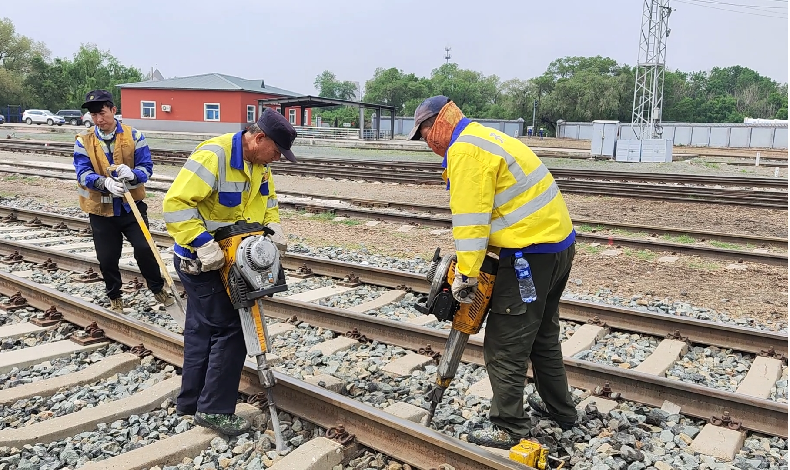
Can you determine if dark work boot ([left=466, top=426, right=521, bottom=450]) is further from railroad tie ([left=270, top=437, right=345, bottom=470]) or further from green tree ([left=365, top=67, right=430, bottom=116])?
green tree ([left=365, top=67, right=430, bottom=116])

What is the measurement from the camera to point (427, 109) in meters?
3.76

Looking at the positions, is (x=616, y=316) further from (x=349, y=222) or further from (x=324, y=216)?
(x=324, y=216)

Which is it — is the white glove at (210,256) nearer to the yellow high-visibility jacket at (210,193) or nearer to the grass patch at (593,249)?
the yellow high-visibility jacket at (210,193)

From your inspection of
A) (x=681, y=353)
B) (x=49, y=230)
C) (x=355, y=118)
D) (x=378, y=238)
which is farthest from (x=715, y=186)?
(x=355, y=118)

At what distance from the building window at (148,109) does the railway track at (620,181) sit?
2891 cm

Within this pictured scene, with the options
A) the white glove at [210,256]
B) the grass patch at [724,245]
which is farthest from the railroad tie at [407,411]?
the grass patch at [724,245]

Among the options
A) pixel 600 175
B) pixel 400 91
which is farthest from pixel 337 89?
pixel 600 175

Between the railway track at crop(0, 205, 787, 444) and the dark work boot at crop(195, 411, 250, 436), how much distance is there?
757 mm

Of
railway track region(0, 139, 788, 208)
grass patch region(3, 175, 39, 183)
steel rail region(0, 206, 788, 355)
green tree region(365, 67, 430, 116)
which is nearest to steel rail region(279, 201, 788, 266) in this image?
steel rail region(0, 206, 788, 355)

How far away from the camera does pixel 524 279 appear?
361cm

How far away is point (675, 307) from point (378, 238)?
15.2 feet

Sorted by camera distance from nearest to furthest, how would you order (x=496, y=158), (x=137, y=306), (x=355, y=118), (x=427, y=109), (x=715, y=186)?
1. (x=496, y=158)
2. (x=427, y=109)
3. (x=137, y=306)
4. (x=715, y=186)
5. (x=355, y=118)

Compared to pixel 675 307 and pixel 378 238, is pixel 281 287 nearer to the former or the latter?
pixel 675 307

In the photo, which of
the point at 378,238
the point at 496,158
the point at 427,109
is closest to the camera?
the point at 496,158
